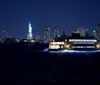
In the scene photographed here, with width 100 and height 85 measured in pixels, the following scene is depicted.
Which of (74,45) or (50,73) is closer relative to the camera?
(50,73)

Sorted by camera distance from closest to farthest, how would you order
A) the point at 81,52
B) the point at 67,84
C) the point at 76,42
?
the point at 67,84, the point at 81,52, the point at 76,42

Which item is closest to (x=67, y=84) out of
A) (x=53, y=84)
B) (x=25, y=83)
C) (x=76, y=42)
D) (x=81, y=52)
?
(x=53, y=84)

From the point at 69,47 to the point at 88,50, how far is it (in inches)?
411

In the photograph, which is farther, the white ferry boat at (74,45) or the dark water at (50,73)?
the white ferry boat at (74,45)

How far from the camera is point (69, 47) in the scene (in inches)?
7633

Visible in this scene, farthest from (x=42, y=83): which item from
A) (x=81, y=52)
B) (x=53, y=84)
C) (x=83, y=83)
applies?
(x=81, y=52)

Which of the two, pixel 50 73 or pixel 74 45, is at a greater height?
pixel 74 45

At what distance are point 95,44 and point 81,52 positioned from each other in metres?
14.7

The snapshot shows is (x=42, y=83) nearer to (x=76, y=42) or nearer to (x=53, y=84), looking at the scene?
(x=53, y=84)

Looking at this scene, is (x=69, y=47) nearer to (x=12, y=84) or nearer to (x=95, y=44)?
(x=95, y=44)

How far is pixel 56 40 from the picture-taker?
200 m

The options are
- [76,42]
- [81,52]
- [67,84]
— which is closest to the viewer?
[67,84]

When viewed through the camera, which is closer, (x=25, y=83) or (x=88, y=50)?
(x=25, y=83)

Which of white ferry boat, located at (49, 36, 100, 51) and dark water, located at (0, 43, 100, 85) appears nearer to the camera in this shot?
dark water, located at (0, 43, 100, 85)
